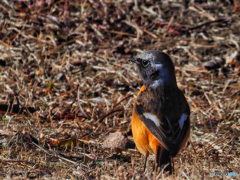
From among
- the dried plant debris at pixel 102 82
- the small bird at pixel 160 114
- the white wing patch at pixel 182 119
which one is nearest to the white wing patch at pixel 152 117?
the small bird at pixel 160 114

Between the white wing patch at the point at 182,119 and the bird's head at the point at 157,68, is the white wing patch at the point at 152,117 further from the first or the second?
the bird's head at the point at 157,68

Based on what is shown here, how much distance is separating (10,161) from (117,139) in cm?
176

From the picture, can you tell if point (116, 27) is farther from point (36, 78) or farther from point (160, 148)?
point (160, 148)

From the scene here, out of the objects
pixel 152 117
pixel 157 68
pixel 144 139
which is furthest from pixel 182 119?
pixel 157 68

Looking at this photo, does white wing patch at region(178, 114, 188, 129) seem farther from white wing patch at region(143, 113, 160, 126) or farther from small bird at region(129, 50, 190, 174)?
white wing patch at region(143, 113, 160, 126)

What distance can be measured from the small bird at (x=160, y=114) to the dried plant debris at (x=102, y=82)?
0.29 metres

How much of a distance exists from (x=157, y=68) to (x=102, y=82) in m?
2.62

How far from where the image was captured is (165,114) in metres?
5.08

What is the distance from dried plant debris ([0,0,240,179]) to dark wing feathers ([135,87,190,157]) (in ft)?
1.25

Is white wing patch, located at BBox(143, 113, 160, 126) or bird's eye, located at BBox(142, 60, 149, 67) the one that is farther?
bird's eye, located at BBox(142, 60, 149, 67)

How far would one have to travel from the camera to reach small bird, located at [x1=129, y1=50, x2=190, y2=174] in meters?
4.81

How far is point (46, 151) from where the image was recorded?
18.2 feet

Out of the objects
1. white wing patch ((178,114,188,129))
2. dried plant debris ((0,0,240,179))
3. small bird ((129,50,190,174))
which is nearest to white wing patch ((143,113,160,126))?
small bird ((129,50,190,174))

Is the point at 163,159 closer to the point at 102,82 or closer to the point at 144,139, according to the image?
the point at 144,139
